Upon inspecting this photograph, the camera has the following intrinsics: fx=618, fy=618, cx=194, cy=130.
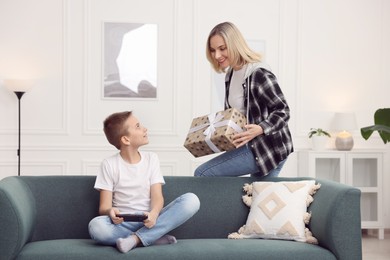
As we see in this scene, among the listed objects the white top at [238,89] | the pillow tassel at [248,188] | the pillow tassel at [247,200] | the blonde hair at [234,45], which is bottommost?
the pillow tassel at [247,200]

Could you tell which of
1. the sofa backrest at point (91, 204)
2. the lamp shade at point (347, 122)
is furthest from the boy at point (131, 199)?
the lamp shade at point (347, 122)

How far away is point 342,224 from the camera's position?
9.41 ft

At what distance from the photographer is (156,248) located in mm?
2814

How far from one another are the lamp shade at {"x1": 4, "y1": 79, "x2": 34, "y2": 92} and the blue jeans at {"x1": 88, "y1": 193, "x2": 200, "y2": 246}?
2.89 m

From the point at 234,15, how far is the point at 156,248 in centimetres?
359

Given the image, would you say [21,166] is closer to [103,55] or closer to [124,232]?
[103,55]

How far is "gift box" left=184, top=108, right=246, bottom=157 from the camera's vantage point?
310 cm

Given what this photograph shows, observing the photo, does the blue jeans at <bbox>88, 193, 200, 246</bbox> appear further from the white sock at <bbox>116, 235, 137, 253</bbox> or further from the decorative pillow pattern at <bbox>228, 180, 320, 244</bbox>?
the decorative pillow pattern at <bbox>228, 180, 320, 244</bbox>

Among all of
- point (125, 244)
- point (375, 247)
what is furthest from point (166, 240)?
point (375, 247)

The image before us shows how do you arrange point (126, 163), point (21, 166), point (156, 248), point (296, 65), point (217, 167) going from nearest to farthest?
point (156, 248) → point (126, 163) → point (217, 167) → point (21, 166) → point (296, 65)

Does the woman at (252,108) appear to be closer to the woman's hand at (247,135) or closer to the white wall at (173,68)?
the woman's hand at (247,135)

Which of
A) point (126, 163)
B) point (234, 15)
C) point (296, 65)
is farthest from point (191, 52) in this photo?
point (126, 163)

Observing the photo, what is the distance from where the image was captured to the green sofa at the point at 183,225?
2.74 m

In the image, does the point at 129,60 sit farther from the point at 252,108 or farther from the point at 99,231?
the point at 99,231
